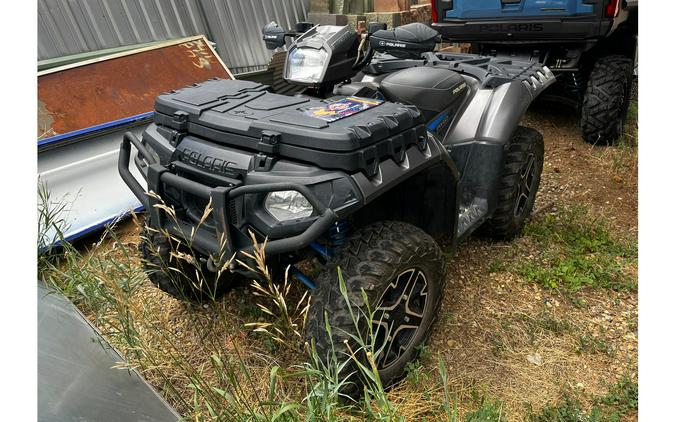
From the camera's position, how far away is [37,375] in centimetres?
197

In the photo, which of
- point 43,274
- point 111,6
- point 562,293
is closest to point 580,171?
point 562,293

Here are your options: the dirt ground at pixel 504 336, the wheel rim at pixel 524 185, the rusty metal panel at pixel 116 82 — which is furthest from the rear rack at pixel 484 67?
the rusty metal panel at pixel 116 82

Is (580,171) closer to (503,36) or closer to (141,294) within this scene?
(503,36)

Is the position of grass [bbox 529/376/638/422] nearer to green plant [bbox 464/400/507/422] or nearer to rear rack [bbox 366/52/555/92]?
green plant [bbox 464/400/507/422]

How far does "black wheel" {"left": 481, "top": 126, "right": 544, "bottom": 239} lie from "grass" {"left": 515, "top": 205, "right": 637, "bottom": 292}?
0.22m

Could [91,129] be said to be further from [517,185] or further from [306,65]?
[517,185]

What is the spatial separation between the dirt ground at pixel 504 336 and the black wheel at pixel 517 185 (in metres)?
0.15

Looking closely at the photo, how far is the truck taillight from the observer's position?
14.9ft

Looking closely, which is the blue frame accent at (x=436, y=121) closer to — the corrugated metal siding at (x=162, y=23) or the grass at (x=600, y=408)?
the grass at (x=600, y=408)

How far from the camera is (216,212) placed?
74.5 inches

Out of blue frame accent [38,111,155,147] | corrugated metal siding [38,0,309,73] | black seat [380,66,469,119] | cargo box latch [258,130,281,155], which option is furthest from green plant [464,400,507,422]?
corrugated metal siding [38,0,309,73]

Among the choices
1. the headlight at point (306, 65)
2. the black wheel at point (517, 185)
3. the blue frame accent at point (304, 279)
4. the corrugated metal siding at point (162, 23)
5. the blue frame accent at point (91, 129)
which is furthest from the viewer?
the corrugated metal siding at point (162, 23)

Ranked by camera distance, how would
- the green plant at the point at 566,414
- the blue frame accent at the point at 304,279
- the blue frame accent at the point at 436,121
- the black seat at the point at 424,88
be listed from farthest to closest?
the blue frame accent at the point at 436,121 < the black seat at the point at 424,88 < the blue frame accent at the point at 304,279 < the green plant at the point at 566,414

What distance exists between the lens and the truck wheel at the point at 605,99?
194 inches
